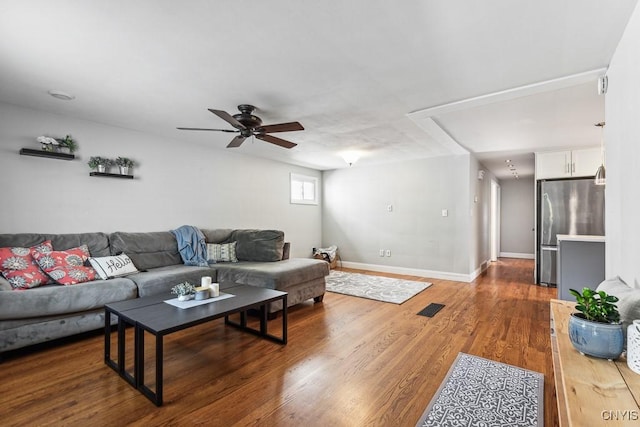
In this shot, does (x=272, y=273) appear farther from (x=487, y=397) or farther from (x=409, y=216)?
(x=409, y=216)

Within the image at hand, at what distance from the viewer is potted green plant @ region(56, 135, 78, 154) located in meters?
3.43

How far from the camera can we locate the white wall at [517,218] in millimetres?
8766

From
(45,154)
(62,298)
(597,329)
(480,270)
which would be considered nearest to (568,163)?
(480,270)

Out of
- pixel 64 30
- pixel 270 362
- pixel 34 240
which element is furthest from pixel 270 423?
pixel 34 240

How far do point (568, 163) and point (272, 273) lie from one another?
5.17 metres

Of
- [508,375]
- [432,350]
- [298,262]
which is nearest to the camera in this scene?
[508,375]

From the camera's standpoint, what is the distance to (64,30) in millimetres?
1917

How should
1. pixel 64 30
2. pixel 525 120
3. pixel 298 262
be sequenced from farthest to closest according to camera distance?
pixel 298 262 → pixel 525 120 → pixel 64 30

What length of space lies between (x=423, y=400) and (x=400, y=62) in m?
2.33

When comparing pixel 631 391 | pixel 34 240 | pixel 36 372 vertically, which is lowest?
pixel 36 372

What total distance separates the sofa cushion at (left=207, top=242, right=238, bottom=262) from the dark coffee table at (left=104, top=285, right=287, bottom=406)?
1583 millimetres

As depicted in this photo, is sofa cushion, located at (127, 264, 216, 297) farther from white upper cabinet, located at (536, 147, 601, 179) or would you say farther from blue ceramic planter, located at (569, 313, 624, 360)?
white upper cabinet, located at (536, 147, 601, 179)

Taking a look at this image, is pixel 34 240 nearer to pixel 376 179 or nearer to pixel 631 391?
pixel 631 391

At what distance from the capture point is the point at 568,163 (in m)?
5.11
